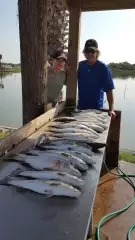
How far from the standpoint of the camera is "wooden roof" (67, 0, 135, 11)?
491 centimetres

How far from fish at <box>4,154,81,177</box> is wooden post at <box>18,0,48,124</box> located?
6.26 feet

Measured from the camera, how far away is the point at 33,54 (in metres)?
4.00

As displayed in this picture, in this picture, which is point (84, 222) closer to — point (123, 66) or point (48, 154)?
point (48, 154)

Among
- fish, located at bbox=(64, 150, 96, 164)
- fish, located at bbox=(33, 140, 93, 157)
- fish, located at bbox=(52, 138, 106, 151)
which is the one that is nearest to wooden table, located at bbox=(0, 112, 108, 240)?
fish, located at bbox=(64, 150, 96, 164)

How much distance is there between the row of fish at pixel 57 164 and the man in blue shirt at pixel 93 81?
5.58ft

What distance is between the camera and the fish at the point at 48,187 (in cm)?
183

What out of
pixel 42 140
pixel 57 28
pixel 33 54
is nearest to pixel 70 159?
pixel 42 140

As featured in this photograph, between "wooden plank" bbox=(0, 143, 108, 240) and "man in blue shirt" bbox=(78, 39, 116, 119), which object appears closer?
"wooden plank" bbox=(0, 143, 108, 240)

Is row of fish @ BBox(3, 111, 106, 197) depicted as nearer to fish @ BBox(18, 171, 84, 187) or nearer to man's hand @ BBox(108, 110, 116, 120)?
fish @ BBox(18, 171, 84, 187)


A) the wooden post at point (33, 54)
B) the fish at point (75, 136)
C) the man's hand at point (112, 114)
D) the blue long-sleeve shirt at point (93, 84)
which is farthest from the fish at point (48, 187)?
the blue long-sleeve shirt at point (93, 84)

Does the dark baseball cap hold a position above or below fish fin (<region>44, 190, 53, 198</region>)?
above

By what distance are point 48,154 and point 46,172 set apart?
40 cm

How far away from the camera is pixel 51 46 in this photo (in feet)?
21.8

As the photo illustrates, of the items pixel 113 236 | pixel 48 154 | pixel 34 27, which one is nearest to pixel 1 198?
pixel 48 154
